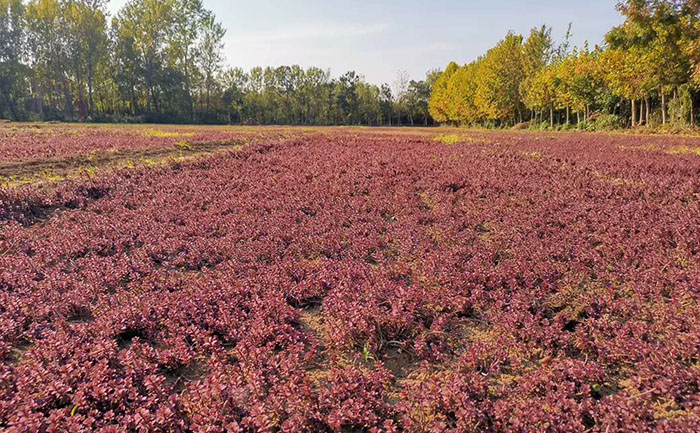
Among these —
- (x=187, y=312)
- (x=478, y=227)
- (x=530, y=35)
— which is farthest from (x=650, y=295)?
(x=530, y=35)

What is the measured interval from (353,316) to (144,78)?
98.5m

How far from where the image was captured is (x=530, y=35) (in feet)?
189

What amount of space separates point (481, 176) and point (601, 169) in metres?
4.16

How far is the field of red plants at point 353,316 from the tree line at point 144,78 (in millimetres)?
75150

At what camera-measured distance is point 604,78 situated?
4028 cm

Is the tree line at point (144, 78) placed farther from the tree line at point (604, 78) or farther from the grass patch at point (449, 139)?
the grass patch at point (449, 139)

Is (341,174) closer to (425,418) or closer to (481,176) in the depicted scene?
(481,176)

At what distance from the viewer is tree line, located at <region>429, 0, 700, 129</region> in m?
32.6

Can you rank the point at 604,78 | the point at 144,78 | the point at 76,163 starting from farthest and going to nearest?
the point at 144,78, the point at 604,78, the point at 76,163

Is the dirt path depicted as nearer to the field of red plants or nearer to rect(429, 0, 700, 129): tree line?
the field of red plants

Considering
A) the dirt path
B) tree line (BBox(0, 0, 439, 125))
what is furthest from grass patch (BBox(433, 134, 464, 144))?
tree line (BBox(0, 0, 439, 125))

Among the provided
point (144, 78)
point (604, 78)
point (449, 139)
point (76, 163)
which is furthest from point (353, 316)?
point (144, 78)

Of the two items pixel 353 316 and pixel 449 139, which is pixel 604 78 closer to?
pixel 449 139

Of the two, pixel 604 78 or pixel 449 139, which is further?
pixel 604 78
